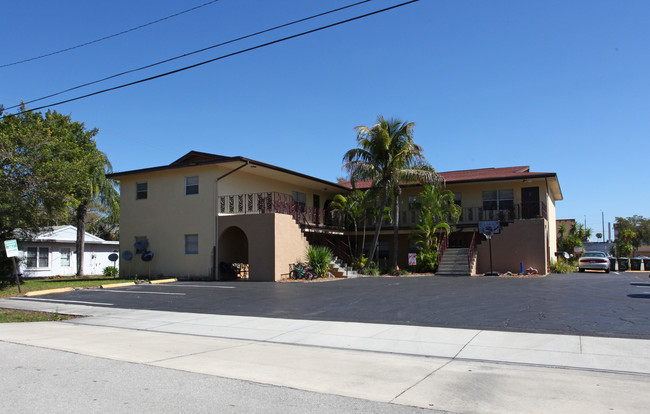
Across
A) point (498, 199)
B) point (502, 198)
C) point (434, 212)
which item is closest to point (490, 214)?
point (498, 199)

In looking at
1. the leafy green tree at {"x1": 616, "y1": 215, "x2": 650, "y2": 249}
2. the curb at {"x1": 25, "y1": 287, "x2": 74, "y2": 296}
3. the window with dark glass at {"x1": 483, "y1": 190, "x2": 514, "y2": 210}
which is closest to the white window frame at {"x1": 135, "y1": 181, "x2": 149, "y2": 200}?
the curb at {"x1": 25, "y1": 287, "x2": 74, "y2": 296}

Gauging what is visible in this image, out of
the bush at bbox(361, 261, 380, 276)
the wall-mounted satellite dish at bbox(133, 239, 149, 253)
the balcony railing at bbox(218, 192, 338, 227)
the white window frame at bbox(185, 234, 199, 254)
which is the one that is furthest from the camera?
the bush at bbox(361, 261, 380, 276)

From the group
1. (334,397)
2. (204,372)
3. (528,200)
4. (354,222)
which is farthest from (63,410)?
(528,200)

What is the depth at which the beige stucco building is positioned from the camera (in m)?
23.5

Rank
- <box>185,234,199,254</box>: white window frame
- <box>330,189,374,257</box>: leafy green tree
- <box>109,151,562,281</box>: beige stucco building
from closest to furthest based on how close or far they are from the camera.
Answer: <box>109,151,562,281</box>: beige stucco building → <box>185,234,199,254</box>: white window frame → <box>330,189,374,257</box>: leafy green tree

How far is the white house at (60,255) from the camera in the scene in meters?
31.1

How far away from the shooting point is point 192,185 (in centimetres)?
2516

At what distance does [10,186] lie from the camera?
20.1 metres

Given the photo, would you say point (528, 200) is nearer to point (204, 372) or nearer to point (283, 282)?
point (283, 282)

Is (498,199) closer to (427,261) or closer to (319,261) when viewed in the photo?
(427,261)

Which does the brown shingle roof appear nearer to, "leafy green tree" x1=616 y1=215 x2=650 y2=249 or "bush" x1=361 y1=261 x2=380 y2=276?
"bush" x1=361 y1=261 x2=380 y2=276

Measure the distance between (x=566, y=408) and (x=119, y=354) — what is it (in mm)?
6766

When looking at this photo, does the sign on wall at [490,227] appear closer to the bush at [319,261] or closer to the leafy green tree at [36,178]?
the bush at [319,261]

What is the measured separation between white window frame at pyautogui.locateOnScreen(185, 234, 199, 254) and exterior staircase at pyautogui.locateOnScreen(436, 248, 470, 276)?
12.3 m
